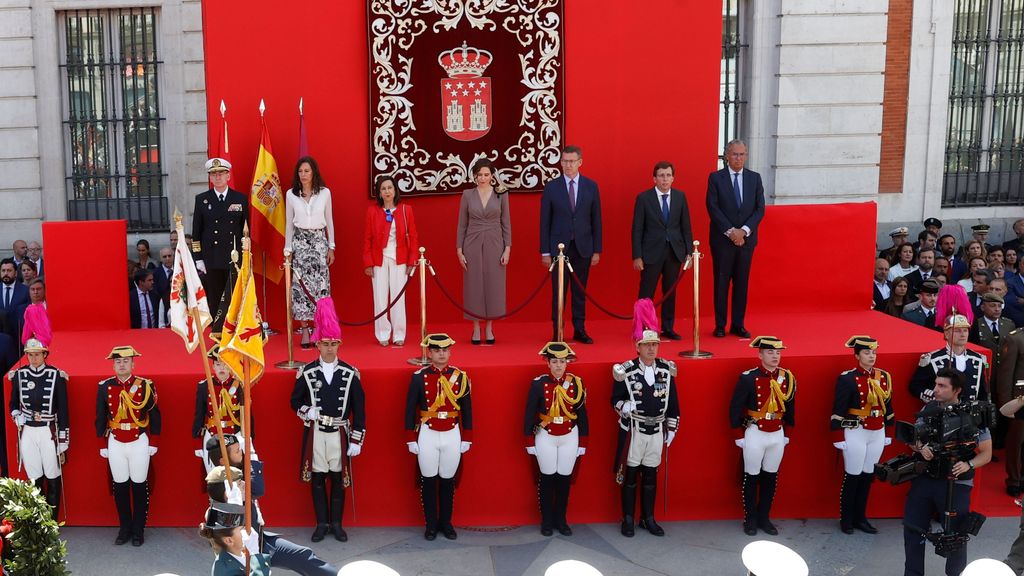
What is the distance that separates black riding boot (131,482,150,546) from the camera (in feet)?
26.4

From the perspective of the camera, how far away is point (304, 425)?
8.12m

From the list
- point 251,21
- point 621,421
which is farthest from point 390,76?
point 621,421

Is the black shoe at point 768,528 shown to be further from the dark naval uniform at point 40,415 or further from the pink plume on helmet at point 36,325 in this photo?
the pink plume on helmet at point 36,325

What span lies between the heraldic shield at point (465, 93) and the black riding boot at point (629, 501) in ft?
11.3

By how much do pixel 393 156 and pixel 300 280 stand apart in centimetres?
155

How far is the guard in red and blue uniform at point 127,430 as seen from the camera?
26.0ft

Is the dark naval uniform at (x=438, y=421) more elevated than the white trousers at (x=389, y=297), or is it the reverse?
the white trousers at (x=389, y=297)

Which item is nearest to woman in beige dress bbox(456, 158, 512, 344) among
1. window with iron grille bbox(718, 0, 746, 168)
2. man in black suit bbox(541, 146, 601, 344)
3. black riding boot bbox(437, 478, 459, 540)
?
man in black suit bbox(541, 146, 601, 344)

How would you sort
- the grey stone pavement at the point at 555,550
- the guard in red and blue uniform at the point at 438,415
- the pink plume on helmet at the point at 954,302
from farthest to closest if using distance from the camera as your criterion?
the pink plume on helmet at the point at 954,302
the guard in red and blue uniform at the point at 438,415
the grey stone pavement at the point at 555,550

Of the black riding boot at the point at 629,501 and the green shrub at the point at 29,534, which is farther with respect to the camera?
the black riding boot at the point at 629,501

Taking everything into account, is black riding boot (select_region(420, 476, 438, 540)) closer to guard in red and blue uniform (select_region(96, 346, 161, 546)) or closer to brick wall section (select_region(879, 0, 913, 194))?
guard in red and blue uniform (select_region(96, 346, 161, 546))

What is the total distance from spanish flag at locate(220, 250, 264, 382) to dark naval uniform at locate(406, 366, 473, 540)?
2.39 meters

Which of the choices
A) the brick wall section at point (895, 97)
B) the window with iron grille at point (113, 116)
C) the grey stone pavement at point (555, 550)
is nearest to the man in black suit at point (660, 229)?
the grey stone pavement at point (555, 550)

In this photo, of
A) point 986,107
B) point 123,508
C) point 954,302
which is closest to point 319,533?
point 123,508
